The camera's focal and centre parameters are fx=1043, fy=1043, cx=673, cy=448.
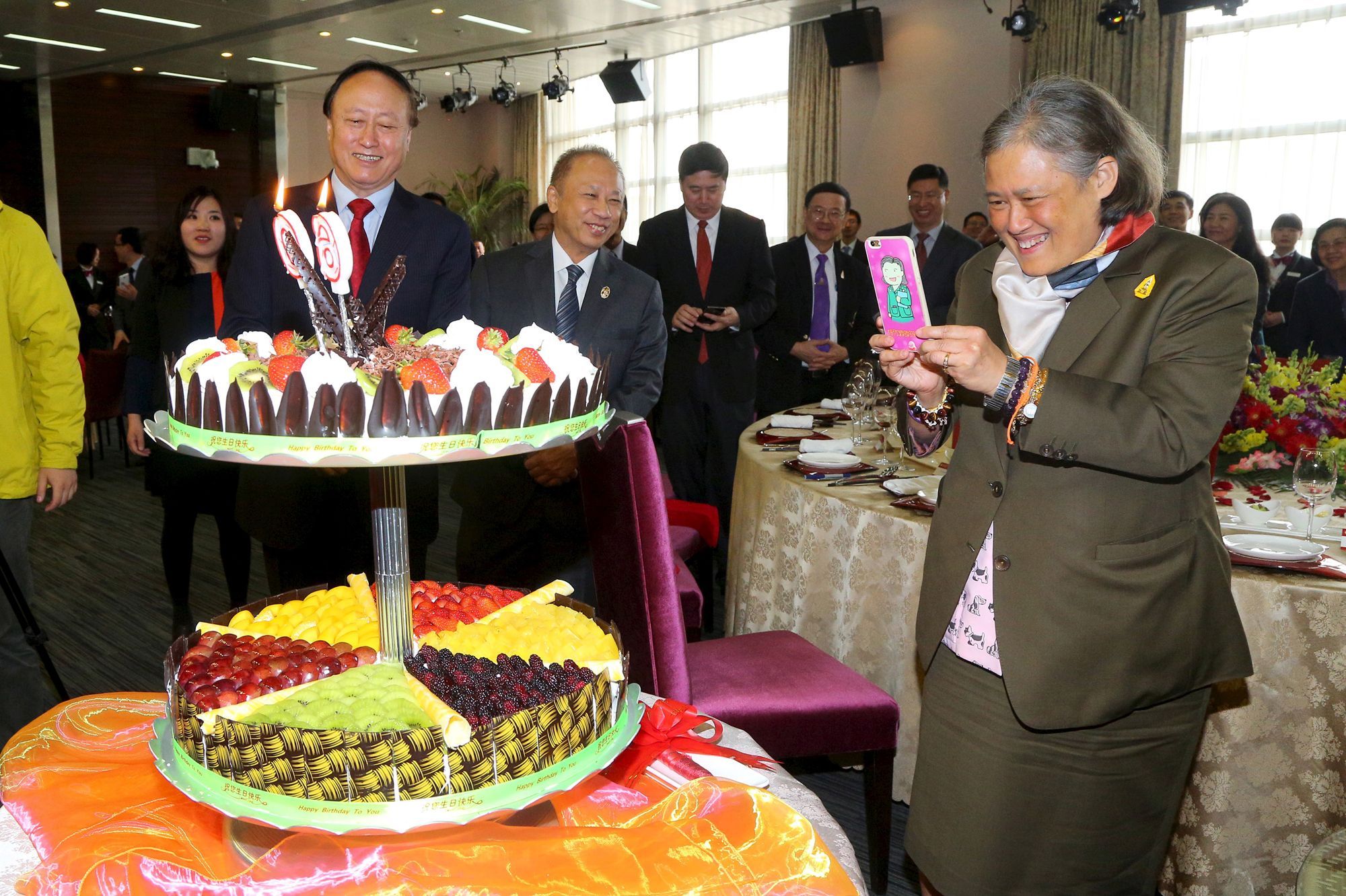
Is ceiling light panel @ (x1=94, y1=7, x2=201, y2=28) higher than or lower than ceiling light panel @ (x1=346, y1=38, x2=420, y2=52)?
lower

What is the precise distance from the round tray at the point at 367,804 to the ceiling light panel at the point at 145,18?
10851 mm

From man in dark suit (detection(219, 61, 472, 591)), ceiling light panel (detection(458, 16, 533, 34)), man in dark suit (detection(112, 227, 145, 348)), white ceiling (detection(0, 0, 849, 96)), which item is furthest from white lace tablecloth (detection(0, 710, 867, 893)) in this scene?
ceiling light panel (detection(458, 16, 533, 34))

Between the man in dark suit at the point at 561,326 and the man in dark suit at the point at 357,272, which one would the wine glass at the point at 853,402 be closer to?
the man in dark suit at the point at 561,326

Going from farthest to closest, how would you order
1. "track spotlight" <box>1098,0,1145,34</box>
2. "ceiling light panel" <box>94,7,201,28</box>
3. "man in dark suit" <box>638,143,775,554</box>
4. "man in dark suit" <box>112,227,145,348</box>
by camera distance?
"ceiling light panel" <box>94,7,201,28</box>, "track spotlight" <box>1098,0,1145,34</box>, "man in dark suit" <box>112,227,145,348</box>, "man in dark suit" <box>638,143,775,554</box>

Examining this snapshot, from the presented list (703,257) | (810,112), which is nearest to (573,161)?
(703,257)

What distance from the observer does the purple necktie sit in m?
5.25

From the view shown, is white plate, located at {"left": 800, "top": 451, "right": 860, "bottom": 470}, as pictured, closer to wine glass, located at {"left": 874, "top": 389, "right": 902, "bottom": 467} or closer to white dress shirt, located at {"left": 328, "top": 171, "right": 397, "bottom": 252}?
wine glass, located at {"left": 874, "top": 389, "right": 902, "bottom": 467}

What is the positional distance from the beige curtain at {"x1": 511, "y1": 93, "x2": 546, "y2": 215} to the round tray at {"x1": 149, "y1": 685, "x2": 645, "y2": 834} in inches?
590

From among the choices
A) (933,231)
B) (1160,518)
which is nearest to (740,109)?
(933,231)

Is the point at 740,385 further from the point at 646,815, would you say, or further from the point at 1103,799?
the point at 646,815

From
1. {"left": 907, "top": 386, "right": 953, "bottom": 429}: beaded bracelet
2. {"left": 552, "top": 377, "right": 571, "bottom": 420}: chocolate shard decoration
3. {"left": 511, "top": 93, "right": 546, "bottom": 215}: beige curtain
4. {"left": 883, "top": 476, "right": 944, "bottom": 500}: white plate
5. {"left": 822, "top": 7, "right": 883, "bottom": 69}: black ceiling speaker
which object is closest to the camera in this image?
{"left": 552, "top": 377, "right": 571, "bottom": 420}: chocolate shard decoration

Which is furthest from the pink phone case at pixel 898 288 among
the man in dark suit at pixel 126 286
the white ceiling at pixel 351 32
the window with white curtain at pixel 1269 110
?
the white ceiling at pixel 351 32

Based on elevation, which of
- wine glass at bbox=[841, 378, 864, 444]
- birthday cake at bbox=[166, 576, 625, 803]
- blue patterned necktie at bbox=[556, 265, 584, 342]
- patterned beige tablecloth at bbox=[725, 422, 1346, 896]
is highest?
blue patterned necktie at bbox=[556, 265, 584, 342]

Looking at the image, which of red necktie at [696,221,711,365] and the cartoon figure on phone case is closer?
the cartoon figure on phone case
